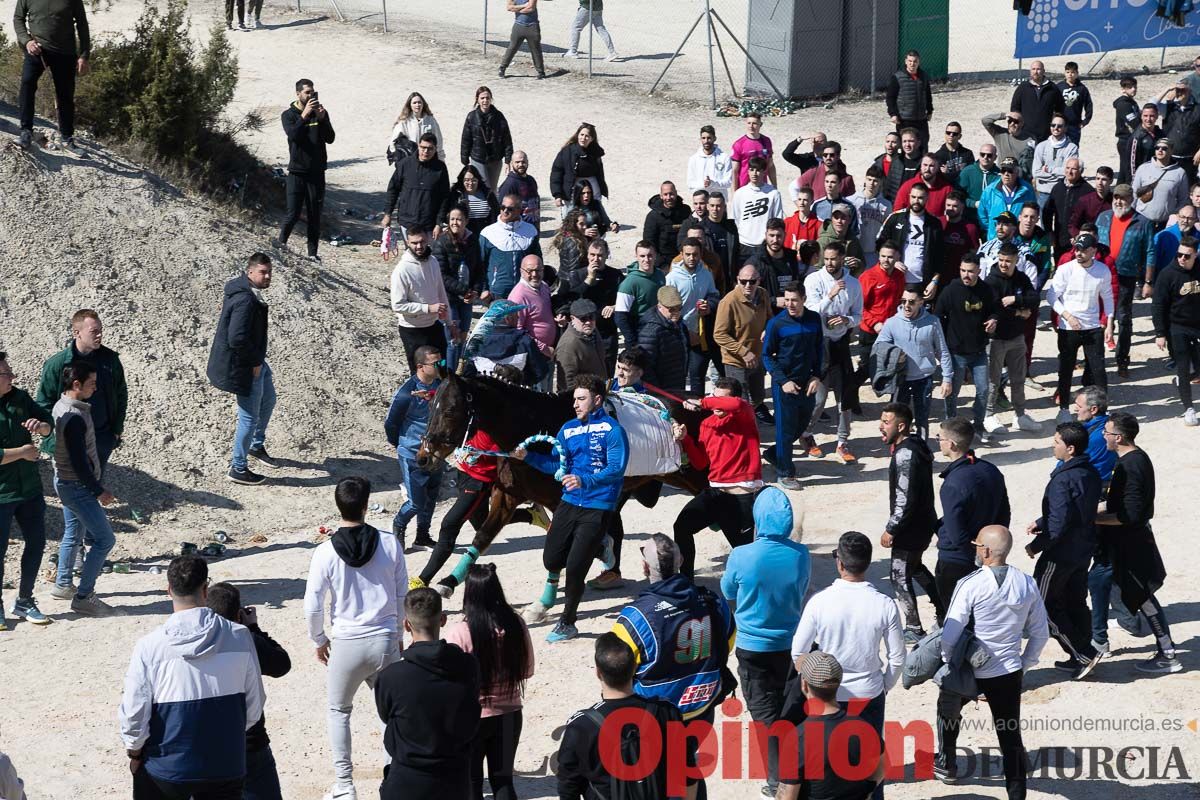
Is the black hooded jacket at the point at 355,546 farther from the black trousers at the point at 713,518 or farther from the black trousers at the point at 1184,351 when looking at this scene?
the black trousers at the point at 1184,351

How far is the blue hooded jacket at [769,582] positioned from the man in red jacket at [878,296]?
19.4 feet

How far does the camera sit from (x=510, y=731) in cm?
693

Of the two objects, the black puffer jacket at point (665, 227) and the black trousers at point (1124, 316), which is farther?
the black trousers at point (1124, 316)

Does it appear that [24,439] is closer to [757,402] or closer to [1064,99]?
[757,402]

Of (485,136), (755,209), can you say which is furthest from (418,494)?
(485,136)

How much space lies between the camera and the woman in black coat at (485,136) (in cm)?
1694

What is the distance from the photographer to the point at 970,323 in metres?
12.8

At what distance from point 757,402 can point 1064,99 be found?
8.22 meters

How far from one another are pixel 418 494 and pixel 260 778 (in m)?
4.03

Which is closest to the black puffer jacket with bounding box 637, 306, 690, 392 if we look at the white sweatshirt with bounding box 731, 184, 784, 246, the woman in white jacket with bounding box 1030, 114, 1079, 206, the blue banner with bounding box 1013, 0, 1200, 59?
the white sweatshirt with bounding box 731, 184, 784, 246

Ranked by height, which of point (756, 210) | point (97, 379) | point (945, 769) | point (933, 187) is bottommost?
point (945, 769)

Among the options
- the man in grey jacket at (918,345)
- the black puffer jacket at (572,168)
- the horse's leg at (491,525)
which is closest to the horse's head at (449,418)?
the horse's leg at (491,525)

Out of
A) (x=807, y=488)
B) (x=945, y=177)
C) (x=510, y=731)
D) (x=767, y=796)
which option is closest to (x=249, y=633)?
(x=510, y=731)

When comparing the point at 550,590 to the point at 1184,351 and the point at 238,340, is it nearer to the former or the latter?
the point at 238,340
